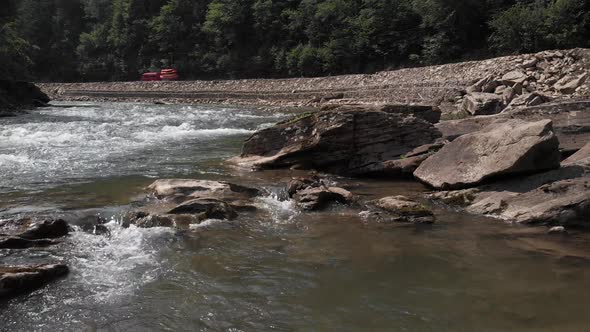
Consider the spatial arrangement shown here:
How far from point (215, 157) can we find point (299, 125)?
3.27m

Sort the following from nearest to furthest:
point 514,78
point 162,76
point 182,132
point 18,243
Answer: point 18,243
point 182,132
point 514,78
point 162,76

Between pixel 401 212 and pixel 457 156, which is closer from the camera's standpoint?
pixel 401 212

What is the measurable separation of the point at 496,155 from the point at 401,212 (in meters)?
2.24

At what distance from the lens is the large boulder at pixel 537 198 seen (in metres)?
7.20

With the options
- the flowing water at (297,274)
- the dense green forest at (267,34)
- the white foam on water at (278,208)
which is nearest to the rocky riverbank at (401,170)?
the white foam on water at (278,208)

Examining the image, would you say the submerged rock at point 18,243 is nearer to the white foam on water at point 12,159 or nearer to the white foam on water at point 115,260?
the white foam on water at point 115,260

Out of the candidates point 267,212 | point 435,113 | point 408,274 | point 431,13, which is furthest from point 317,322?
point 431,13

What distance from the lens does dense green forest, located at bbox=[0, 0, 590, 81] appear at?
34969mm

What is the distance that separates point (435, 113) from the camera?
531 inches

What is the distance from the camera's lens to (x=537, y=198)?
7781mm

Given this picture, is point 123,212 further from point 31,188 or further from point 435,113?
point 435,113

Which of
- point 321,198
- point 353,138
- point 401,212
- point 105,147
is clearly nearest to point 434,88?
point 353,138

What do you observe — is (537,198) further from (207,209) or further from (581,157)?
(207,209)

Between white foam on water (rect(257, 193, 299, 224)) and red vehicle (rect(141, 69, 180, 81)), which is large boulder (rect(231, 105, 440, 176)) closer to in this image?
white foam on water (rect(257, 193, 299, 224))
